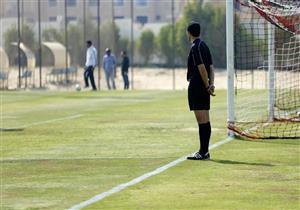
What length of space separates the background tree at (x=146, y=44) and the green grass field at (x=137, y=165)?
37782mm

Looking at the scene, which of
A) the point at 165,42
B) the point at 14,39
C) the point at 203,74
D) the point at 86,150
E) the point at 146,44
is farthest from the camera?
the point at 146,44

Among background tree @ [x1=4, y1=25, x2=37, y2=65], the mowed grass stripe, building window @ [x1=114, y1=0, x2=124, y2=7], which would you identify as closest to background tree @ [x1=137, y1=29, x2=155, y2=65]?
background tree @ [x1=4, y1=25, x2=37, y2=65]

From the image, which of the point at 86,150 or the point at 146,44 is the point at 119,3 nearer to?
the point at 146,44

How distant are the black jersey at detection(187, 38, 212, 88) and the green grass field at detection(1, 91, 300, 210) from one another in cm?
124

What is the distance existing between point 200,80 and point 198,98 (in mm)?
273

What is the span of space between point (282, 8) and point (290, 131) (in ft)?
8.10

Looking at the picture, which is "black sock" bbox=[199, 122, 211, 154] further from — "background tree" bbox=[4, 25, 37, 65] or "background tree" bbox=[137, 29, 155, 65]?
"background tree" bbox=[137, 29, 155, 65]

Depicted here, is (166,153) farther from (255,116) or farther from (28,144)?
(255,116)

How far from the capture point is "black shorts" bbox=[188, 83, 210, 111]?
14.7 metres

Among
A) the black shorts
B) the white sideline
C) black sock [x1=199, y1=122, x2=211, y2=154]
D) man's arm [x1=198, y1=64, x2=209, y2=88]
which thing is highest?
man's arm [x1=198, y1=64, x2=209, y2=88]

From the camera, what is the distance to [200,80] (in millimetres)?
14734

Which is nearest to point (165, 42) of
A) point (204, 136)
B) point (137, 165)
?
point (204, 136)

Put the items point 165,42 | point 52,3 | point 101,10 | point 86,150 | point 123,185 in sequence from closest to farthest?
1. point 123,185
2. point 86,150
3. point 165,42
4. point 101,10
5. point 52,3

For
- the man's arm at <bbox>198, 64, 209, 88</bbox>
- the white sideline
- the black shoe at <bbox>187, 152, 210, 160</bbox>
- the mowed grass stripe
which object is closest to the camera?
the white sideline
